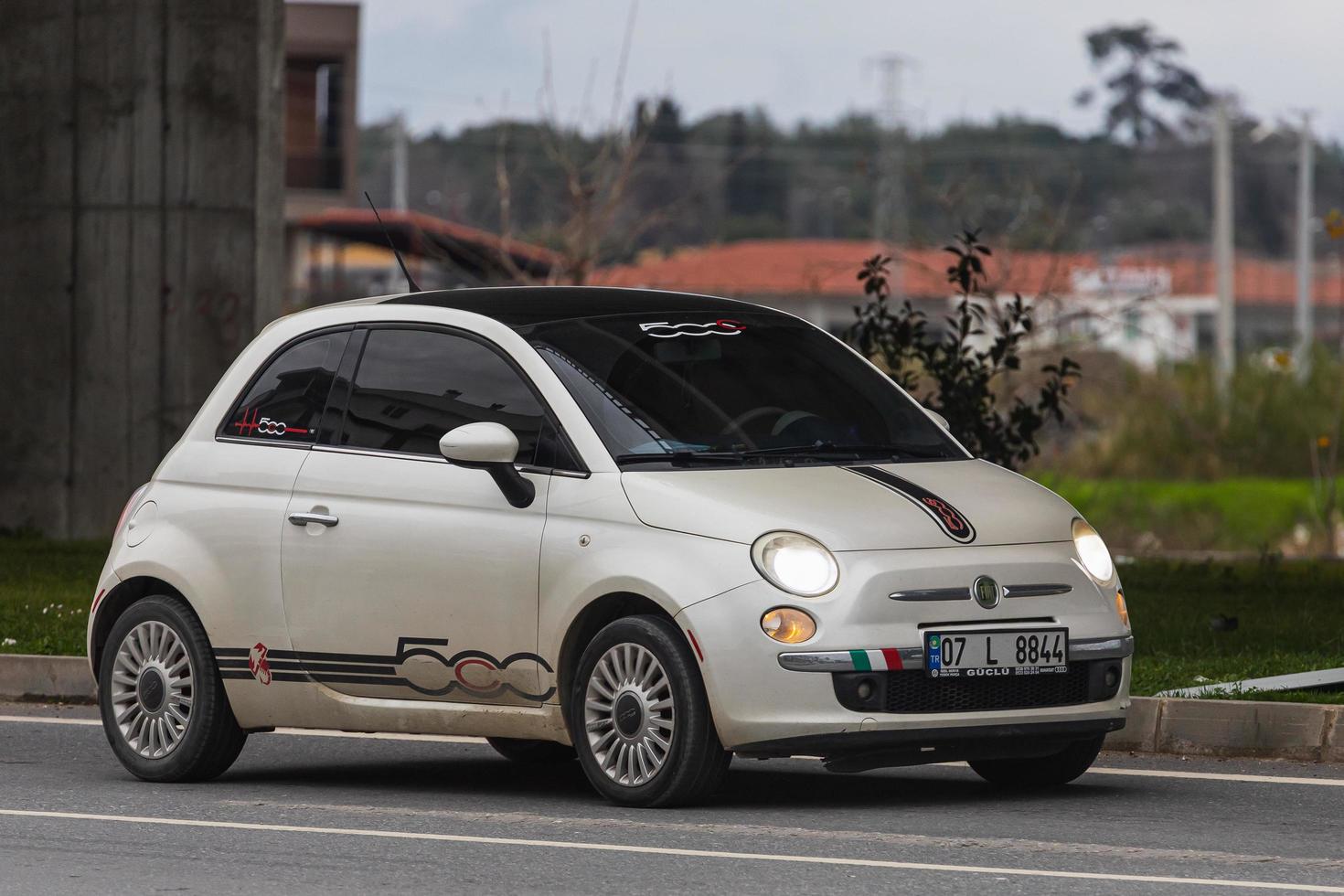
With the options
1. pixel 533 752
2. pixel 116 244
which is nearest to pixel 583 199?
pixel 116 244

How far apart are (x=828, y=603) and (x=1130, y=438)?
21010 mm

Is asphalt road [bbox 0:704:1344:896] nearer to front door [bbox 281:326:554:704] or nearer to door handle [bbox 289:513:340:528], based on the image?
front door [bbox 281:326:554:704]

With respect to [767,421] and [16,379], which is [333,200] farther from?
[767,421]

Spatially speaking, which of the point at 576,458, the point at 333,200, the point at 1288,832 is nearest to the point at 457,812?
the point at 576,458

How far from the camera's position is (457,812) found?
8.00 metres

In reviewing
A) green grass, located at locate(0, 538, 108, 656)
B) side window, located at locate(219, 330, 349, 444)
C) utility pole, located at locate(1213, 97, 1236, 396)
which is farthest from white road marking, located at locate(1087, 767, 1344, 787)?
utility pole, located at locate(1213, 97, 1236, 396)

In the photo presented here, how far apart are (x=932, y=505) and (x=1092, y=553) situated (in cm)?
65

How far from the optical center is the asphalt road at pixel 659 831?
6.61m

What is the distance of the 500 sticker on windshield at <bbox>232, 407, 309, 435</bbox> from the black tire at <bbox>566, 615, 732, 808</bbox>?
1.72 metres

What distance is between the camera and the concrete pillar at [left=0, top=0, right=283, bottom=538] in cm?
1811

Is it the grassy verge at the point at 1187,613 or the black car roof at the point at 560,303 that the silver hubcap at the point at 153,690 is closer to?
the black car roof at the point at 560,303

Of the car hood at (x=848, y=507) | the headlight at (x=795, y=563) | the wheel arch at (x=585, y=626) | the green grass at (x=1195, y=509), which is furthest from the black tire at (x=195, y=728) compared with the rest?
the green grass at (x=1195, y=509)

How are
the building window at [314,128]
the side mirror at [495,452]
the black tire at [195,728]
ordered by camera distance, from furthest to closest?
→ 1. the building window at [314,128]
2. the black tire at [195,728]
3. the side mirror at [495,452]

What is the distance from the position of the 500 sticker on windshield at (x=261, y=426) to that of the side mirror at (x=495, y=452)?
103 cm
